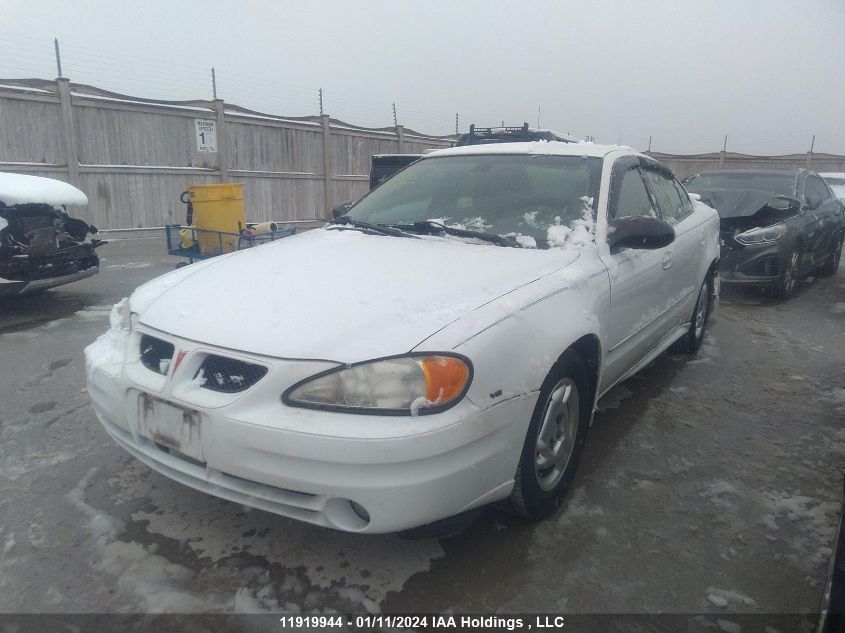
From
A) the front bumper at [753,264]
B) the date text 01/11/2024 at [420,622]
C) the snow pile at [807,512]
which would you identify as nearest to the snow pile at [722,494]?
the snow pile at [807,512]

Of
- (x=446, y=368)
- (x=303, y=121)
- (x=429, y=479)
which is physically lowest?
(x=429, y=479)

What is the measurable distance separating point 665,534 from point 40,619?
2.23 metres

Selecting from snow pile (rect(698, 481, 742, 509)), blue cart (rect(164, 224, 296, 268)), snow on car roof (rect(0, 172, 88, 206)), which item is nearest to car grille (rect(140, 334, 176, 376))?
snow pile (rect(698, 481, 742, 509))

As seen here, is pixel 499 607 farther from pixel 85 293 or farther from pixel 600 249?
pixel 85 293

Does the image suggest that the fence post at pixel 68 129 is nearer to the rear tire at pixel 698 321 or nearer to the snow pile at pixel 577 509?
the rear tire at pixel 698 321

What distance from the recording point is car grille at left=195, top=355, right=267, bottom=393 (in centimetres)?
197

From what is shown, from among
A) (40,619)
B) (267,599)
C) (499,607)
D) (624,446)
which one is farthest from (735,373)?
(40,619)

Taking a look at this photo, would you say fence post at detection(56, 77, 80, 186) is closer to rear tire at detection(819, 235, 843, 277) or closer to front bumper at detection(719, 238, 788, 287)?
front bumper at detection(719, 238, 788, 287)

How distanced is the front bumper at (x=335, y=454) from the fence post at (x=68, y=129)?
33.3 feet

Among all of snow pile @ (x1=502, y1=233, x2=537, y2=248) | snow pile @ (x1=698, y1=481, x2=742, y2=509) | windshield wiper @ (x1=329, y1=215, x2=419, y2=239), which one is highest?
windshield wiper @ (x1=329, y1=215, x2=419, y2=239)

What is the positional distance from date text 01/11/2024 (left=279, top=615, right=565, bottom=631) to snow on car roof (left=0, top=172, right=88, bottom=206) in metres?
4.90

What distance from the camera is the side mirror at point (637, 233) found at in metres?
2.88

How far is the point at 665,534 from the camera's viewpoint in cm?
242

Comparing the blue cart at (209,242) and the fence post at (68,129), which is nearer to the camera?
the blue cart at (209,242)
